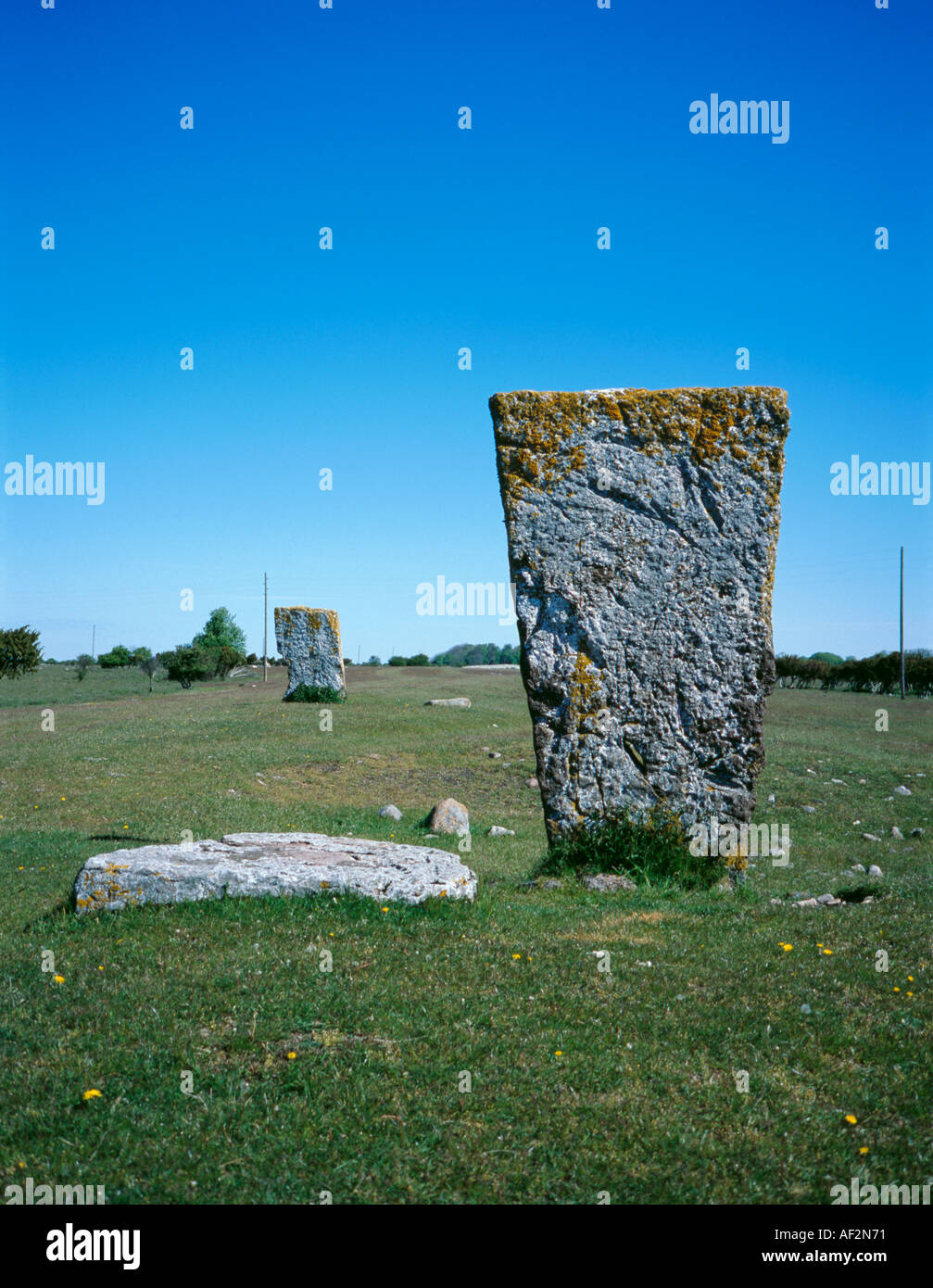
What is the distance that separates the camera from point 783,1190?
4266 mm

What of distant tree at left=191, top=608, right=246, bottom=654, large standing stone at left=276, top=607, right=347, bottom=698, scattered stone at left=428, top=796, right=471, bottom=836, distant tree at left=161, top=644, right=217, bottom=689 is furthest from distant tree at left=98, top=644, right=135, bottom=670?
scattered stone at left=428, top=796, right=471, bottom=836

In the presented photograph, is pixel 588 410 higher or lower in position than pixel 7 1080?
higher

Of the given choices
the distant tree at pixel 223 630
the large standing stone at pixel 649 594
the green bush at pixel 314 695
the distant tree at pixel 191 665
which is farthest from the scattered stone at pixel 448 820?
the distant tree at pixel 223 630

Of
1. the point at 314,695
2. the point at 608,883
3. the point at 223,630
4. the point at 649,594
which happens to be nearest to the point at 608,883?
the point at 608,883

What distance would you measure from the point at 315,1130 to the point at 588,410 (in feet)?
25.8

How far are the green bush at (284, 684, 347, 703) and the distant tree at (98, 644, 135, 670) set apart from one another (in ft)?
217

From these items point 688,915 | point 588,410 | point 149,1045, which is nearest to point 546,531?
point 588,410

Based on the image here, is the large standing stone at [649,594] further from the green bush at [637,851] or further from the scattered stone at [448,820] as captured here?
the scattered stone at [448,820]

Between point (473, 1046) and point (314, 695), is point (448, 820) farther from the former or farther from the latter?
point (314, 695)

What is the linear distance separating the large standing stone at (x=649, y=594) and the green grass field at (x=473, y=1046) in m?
1.42

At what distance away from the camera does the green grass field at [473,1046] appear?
4352mm

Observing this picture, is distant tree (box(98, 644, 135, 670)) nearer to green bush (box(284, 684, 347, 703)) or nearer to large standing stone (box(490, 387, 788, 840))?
green bush (box(284, 684, 347, 703))
